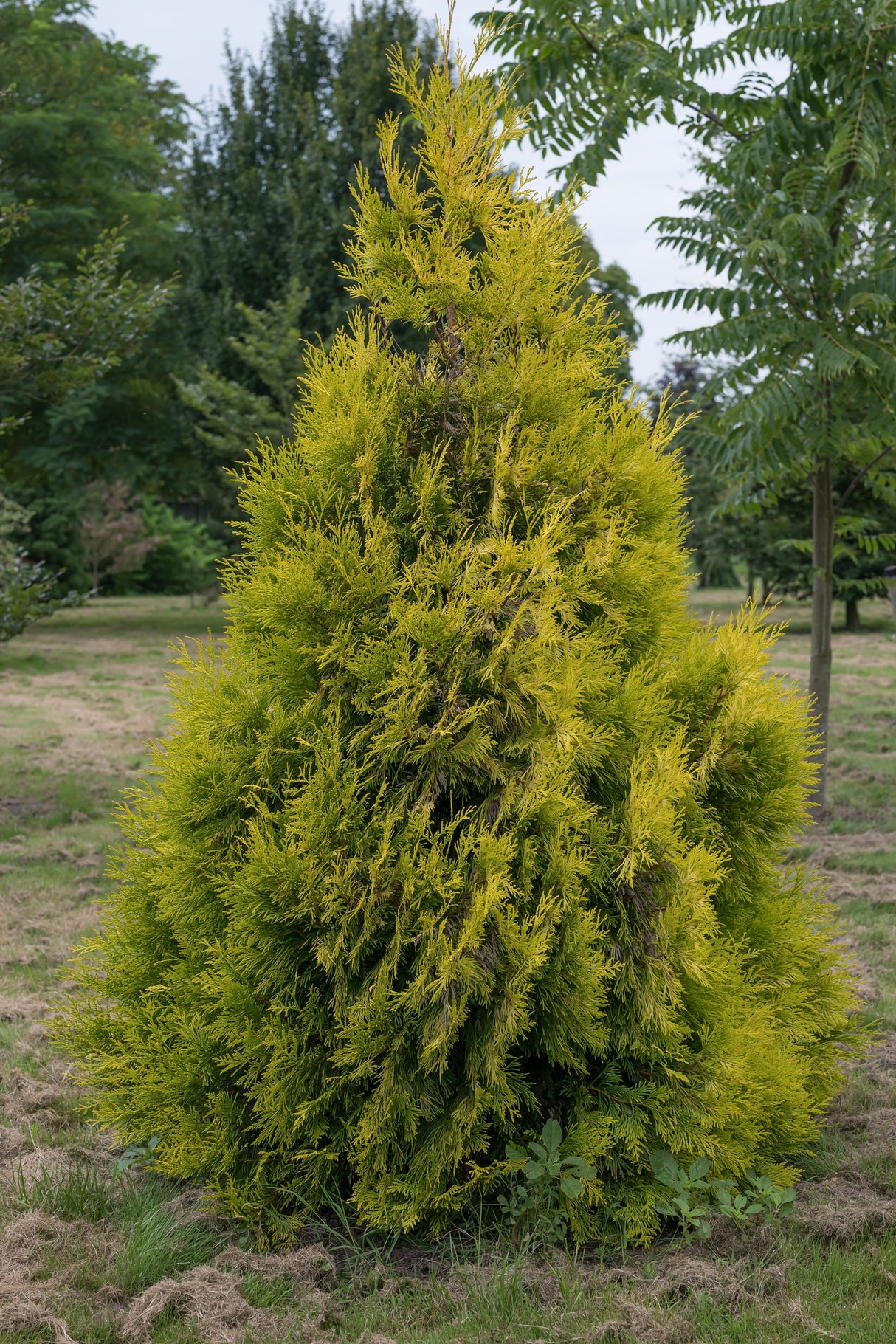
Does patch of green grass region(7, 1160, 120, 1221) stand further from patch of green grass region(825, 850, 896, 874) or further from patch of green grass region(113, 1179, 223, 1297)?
patch of green grass region(825, 850, 896, 874)

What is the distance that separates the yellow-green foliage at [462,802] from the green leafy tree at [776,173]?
11.3ft

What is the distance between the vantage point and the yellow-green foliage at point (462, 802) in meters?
2.93

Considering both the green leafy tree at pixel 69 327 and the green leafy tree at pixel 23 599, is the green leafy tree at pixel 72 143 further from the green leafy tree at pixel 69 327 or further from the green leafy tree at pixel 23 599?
the green leafy tree at pixel 23 599

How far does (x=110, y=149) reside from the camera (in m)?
22.0

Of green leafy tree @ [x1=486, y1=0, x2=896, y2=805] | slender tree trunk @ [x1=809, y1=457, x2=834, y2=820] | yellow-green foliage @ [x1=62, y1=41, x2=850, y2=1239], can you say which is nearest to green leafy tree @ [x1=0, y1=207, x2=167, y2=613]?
green leafy tree @ [x1=486, y1=0, x2=896, y2=805]

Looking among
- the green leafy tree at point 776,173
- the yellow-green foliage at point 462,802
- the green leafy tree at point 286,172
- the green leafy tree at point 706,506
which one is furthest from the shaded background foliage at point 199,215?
the yellow-green foliage at point 462,802

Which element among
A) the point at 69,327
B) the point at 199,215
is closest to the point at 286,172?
the point at 199,215

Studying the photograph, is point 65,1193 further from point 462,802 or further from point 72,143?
point 72,143

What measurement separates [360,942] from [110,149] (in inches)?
934

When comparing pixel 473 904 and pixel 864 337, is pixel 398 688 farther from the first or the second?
pixel 864 337

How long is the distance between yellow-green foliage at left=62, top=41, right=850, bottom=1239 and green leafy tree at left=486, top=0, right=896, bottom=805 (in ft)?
11.3

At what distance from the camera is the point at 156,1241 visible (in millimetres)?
3000

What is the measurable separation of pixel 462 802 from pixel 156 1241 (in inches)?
61.8

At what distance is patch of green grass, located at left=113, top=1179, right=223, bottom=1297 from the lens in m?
2.89
